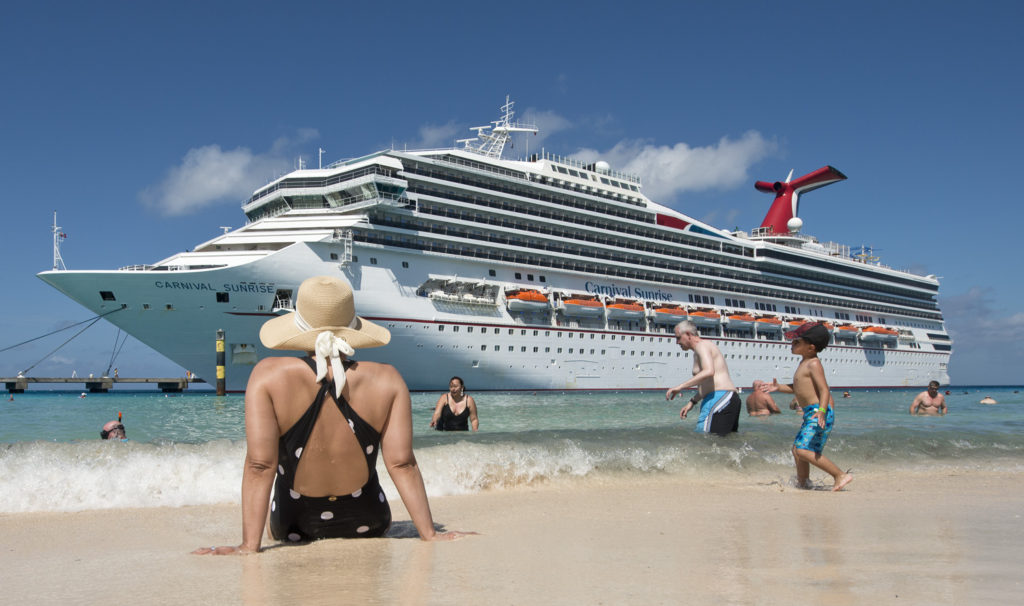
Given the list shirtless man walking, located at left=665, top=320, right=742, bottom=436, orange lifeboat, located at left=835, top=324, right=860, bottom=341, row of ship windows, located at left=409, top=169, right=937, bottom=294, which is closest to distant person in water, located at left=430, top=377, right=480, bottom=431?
shirtless man walking, located at left=665, top=320, right=742, bottom=436

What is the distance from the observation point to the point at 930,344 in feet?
189

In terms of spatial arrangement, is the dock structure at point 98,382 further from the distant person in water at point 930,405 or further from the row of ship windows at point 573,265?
the distant person in water at point 930,405

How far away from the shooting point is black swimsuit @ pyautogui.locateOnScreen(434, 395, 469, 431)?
8359 mm

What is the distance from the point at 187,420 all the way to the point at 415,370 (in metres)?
12.9

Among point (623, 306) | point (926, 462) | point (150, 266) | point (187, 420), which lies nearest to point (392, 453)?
point (926, 462)

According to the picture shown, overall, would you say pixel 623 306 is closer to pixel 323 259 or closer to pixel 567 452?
pixel 323 259

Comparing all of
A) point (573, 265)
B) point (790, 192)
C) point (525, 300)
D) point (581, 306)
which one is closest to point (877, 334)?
point (790, 192)

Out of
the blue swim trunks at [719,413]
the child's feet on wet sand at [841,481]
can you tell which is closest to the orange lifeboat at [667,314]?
the blue swim trunks at [719,413]

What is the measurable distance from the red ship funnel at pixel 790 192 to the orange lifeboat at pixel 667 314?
1908cm

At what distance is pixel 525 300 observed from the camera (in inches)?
1244

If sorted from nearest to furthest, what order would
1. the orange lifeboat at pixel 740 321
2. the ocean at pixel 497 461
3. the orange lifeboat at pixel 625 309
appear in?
the ocean at pixel 497 461, the orange lifeboat at pixel 625 309, the orange lifeboat at pixel 740 321

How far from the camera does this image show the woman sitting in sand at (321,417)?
2764 mm

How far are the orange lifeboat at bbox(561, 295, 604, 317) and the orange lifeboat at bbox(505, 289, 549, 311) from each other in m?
1.50

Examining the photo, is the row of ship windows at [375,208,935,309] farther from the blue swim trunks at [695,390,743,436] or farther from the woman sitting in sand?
the woman sitting in sand
